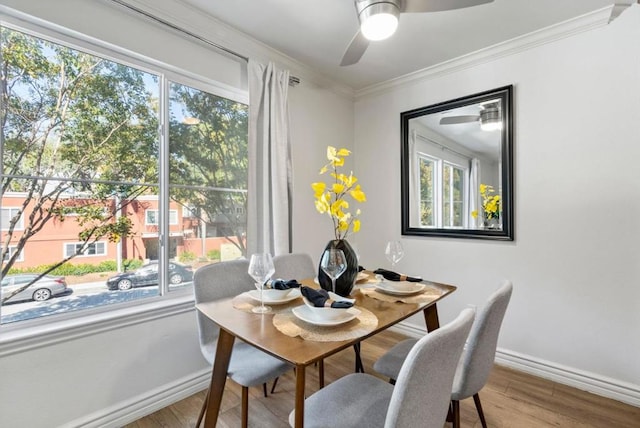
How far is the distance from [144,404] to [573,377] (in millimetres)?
2879

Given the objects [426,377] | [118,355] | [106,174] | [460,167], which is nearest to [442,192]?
[460,167]

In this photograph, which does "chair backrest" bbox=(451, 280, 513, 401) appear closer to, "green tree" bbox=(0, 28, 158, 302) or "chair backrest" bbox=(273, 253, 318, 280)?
"chair backrest" bbox=(273, 253, 318, 280)

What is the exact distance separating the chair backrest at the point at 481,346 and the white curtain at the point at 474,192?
55.1 inches

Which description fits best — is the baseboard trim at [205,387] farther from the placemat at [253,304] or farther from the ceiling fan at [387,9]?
the ceiling fan at [387,9]

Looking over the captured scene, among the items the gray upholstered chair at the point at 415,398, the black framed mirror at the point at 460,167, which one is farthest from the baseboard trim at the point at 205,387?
the gray upholstered chair at the point at 415,398

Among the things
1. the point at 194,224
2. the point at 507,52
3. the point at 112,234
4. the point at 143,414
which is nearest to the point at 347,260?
the point at 194,224

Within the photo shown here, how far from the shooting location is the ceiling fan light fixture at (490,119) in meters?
2.47

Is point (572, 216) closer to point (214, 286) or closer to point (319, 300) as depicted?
point (319, 300)

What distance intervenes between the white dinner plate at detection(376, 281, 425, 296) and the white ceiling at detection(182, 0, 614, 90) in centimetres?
177

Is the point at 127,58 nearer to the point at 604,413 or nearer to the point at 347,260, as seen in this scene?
the point at 347,260

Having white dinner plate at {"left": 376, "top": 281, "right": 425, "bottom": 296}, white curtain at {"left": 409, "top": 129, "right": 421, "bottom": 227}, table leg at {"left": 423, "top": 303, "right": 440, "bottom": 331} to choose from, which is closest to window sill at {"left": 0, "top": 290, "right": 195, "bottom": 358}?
white dinner plate at {"left": 376, "top": 281, "right": 425, "bottom": 296}

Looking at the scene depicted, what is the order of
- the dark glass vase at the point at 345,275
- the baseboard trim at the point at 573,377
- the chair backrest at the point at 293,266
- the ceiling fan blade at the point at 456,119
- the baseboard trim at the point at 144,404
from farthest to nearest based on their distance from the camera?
the ceiling fan blade at the point at 456,119 → the chair backrest at the point at 293,266 → the baseboard trim at the point at 573,377 → the baseboard trim at the point at 144,404 → the dark glass vase at the point at 345,275

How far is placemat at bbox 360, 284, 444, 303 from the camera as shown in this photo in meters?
1.49

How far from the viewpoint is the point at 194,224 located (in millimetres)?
2195
